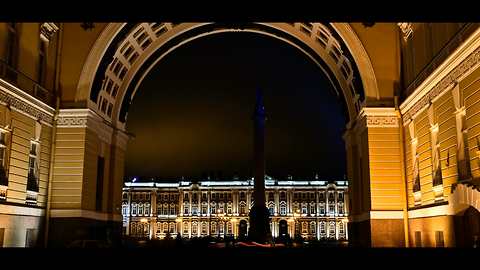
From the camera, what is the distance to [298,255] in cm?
627

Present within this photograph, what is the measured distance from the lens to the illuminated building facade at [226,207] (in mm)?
127812

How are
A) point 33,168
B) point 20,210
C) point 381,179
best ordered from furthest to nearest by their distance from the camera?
point 381,179
point 33,168
point 20,210

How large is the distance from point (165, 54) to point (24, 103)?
42.9ft

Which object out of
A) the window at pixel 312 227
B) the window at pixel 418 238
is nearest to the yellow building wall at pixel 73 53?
the window at pixel 418 238

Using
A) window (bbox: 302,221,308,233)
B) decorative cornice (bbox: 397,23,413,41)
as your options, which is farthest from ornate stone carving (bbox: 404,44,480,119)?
window (bbox: 302,221,308,233)

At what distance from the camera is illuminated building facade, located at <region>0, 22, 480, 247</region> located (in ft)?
70.3

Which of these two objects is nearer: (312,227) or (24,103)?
(24,103)

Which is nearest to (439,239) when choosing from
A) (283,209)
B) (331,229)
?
(283,209)

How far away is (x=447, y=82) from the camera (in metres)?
21.6

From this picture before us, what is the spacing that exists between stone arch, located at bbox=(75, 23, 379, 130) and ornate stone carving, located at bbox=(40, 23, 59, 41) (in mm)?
2275

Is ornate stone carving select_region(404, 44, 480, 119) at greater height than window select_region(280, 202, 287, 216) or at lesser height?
lesser

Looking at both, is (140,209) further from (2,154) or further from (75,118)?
(2,154)

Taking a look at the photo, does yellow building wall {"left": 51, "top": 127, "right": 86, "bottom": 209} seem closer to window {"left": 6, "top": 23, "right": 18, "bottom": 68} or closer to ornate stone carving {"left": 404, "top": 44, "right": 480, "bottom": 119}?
window {"left": 6, "top": 23, "right": 18, "bottom": 68}
